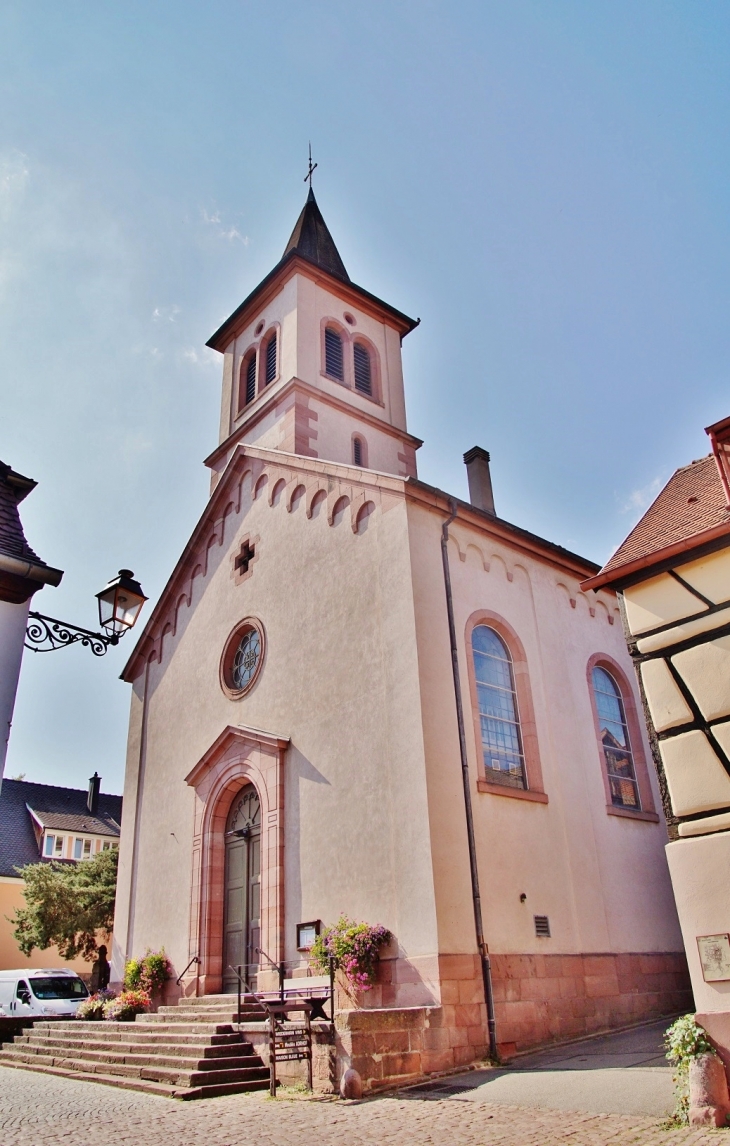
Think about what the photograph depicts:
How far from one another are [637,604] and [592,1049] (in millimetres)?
5906

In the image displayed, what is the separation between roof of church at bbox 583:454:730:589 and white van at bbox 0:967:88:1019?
17679 millimetres

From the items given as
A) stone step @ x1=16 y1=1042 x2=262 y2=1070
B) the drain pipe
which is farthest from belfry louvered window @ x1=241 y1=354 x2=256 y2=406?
stone step @ x1=16 y1=1042 x2=262 y2=1070

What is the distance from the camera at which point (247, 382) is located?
23.1 m

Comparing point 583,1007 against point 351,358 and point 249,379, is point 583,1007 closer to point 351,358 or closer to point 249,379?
point 351,358

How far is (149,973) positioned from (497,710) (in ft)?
26.2

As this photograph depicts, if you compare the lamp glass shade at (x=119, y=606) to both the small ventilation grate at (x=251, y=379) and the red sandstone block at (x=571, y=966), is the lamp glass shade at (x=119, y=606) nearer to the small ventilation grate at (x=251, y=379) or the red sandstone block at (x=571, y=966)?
the red sandstone block at (x=571, y=966)

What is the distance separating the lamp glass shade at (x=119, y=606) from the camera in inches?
331

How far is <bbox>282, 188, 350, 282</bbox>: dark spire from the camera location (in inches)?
979

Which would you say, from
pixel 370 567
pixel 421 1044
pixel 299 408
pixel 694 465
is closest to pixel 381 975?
pixel 421 1044

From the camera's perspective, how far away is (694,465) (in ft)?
35.4

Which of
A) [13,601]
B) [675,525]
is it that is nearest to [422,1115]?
[13,601]

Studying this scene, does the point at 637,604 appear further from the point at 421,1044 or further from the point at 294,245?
the point at 294,245

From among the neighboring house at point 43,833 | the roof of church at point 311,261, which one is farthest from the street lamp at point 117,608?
the neighboring house at point 43,833

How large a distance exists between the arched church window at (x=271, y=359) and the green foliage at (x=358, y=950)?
14.4 meters
